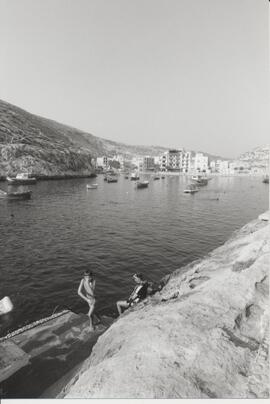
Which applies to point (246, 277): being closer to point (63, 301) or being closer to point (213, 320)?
point (213, 320)

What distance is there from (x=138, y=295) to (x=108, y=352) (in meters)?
4.62

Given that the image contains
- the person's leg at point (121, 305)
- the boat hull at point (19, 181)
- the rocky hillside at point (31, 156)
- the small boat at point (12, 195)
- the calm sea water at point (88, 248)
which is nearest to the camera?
the person's leg at point (121, 305)

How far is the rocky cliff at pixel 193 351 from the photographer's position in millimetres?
4277

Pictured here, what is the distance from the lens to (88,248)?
74.4 feet

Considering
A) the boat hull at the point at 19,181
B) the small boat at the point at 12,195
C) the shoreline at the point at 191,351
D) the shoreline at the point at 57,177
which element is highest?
the shoreline at the point at 57,177

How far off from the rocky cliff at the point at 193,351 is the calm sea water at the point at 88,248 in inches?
283

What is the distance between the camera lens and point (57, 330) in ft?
30.7

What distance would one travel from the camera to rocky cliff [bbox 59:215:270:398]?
4.28 metres

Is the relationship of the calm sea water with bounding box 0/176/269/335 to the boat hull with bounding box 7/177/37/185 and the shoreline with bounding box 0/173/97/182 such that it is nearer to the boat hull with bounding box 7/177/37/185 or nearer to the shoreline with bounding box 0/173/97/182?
the boat hull with bounding box 7/177/37/185

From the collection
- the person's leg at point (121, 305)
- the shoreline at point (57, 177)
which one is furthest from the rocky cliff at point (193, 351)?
the shoreline at point (57, 177)

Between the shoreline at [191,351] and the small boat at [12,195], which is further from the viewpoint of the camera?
the small boat at [12,195]

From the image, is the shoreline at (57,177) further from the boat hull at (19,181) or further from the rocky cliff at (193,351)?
the rocky cliff at (193,351)

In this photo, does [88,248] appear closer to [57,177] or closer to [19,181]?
[19,181]

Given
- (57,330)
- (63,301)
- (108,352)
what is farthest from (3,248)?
(108,352)
